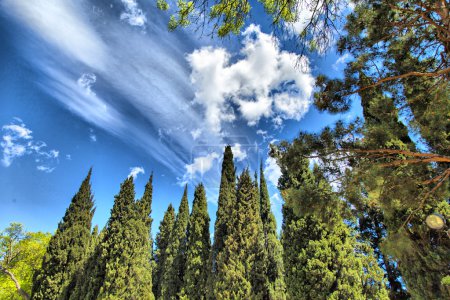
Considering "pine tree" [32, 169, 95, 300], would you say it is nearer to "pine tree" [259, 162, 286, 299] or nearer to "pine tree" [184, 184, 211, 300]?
"pine tree" [184, 184, 211, 300]

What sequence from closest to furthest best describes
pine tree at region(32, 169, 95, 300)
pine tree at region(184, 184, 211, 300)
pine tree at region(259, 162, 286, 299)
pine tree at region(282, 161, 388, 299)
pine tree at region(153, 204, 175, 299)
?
pine tree at region(282, 161, 388, 299) < pine tree at region(259, 162, 286, 299) < pine tree at region(184, 184, 211, 300) < pine tree at region(32, 169, 95, 300) < pine tree at region(153, 204, 175, 299)

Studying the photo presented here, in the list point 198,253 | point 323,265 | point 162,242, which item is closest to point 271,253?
point 198,253

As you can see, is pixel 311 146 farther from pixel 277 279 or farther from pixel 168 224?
pixel 168 224

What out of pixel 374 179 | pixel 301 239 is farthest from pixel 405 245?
pixel 301 239

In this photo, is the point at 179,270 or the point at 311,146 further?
the point at 179,270

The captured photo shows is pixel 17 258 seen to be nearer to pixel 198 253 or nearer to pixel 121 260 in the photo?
pixel 121 260

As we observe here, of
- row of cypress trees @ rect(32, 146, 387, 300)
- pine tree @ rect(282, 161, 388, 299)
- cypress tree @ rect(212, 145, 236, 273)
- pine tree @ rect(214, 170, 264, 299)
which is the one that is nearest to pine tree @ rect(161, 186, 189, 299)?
row of cypress trees @ rect(32, 146, 387, 300)

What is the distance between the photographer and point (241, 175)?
14.1m

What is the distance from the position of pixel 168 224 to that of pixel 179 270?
824 centimetres

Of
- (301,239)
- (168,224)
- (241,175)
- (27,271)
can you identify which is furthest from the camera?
(168,224)

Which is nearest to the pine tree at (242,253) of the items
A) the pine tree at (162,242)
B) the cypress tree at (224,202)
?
the cypress tree at (224,202)

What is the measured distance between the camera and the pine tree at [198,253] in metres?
13.0

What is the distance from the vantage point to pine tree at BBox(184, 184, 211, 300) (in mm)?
12969

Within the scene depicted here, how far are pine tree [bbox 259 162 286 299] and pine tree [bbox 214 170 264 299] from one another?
21.9 inches
